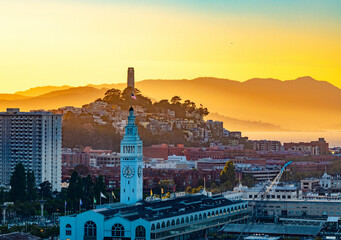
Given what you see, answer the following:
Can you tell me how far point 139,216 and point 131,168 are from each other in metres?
9.23

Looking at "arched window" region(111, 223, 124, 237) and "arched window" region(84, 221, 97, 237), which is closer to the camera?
"arched window" region(111, 223, 124, 237)

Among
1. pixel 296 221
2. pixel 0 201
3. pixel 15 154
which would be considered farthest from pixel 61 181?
pixel 296 221

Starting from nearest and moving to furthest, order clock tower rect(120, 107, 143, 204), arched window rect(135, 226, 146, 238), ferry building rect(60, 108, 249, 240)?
arched window rect(135, 226, 146, 238), ferry building rect(60, 108, 249, 240), clock tower rect(120, 107, 143, 204)

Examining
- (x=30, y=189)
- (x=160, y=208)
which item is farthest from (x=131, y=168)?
(x=30, y=189)

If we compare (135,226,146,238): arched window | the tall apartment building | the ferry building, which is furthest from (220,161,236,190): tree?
(135,226,146,238): arched window

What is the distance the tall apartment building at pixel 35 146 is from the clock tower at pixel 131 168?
57.6 meters

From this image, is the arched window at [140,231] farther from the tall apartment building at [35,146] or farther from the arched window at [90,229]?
the tall apartment building at [35,146]

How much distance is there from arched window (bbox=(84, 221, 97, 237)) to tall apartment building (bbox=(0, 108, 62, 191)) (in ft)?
218

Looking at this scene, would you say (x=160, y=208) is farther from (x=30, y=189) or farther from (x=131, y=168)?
(x=30, y=189)

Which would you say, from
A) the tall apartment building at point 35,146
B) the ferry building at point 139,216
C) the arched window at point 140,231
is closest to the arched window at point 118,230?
the ferry building at point 139,216

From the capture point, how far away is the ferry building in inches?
2574

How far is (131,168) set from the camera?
7544 centimetres

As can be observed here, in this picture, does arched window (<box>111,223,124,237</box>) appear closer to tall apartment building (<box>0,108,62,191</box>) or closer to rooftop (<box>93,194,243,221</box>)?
rooftop (<box>93,194,243,221</box>)

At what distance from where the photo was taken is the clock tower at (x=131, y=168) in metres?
75.1
